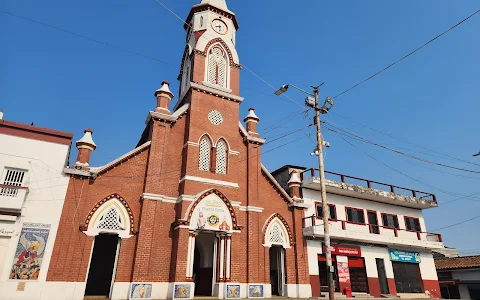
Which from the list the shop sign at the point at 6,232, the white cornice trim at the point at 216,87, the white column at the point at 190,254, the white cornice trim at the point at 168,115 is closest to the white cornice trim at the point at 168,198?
the white column at the point at 190,254

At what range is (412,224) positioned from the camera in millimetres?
28734

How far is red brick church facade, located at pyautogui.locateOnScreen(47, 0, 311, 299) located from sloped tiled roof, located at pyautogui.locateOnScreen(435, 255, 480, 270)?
62.6 feet

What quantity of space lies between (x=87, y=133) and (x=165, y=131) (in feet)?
14.2

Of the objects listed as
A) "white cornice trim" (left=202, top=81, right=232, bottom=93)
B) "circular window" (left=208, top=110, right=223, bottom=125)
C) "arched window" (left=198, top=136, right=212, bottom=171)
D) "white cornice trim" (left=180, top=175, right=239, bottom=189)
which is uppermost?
"white cornice trim" (left=202, top=81, right=232, bottom=93)

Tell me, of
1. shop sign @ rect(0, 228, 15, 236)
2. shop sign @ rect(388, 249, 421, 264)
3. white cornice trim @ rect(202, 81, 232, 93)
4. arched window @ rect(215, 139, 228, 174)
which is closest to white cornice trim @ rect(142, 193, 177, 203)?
arched window @ rect(215, 139, 228, 174)

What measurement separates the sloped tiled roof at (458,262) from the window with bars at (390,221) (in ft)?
29.3

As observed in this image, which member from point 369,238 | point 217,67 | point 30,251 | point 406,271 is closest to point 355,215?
point 369,238

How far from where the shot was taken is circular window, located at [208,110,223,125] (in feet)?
69.6

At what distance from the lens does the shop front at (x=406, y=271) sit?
25453mm

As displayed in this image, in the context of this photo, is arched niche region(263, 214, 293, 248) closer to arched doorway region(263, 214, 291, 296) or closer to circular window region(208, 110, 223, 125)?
arched doorway region(263, 214, 291, 296)

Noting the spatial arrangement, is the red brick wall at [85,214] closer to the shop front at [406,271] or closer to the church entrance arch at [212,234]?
the church entrance arch at [212,234]

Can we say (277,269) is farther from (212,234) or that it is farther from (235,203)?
(235,203)

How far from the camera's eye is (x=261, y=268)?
64.0 ft

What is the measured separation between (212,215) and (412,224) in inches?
787
